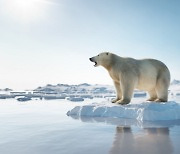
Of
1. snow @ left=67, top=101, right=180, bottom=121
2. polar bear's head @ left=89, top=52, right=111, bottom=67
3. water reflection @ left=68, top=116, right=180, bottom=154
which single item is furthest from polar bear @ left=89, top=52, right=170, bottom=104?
water reflection @ left=68, top=116, right=180, bottom=154

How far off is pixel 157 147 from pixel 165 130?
6.06 feet

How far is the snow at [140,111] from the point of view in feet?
24.6

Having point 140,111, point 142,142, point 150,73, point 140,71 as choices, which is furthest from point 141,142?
point 150,73

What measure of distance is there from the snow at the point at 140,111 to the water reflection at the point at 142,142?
1839 mm

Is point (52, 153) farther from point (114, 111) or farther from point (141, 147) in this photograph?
point (114, 111)

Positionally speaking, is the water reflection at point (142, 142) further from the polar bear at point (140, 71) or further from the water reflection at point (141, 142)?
the polar bear at point (140, 71)

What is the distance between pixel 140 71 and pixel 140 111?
1839 mm

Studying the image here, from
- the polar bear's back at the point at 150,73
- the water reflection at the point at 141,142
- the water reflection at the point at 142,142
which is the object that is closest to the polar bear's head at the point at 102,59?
the polar bear's back at the point at 150,73

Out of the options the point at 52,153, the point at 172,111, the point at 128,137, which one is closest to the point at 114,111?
the point at 172,111

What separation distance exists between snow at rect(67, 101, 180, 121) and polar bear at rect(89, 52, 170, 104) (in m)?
0.68

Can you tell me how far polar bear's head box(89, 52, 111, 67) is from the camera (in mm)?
9195

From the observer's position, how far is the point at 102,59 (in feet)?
30.2

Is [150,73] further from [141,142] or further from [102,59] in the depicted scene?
[141,142]

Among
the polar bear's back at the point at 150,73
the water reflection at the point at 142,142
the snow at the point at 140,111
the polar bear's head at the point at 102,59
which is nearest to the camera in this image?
the water reflection at the point at 142,142
